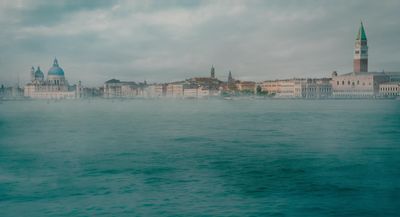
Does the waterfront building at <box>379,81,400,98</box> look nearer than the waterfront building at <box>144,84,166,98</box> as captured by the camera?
Yes

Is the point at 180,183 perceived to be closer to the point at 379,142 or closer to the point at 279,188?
the point at 279,188

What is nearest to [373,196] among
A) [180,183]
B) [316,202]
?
[316,202]

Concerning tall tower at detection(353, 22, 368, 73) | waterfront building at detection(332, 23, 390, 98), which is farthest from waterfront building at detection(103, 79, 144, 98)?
tall tower at detection(353, 22, 368, 73)

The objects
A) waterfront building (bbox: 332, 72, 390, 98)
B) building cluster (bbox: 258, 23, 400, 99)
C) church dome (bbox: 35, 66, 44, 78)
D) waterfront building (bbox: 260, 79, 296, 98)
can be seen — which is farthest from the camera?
church dome (bbox: 35, 66, 44, 78)

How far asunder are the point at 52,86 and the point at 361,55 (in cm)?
7857

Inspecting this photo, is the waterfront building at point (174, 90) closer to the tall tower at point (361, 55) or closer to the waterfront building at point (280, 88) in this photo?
the waterfront building at point (280, 88)

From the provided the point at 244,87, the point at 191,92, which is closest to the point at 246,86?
the point at 244,87

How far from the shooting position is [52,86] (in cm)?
12988

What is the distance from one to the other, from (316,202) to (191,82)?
5338 inches

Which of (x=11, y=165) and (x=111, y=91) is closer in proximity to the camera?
(x=11, y=165)

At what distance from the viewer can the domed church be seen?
130m

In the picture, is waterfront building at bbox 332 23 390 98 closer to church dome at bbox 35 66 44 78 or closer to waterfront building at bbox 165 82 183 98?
waterfront building at bbox 165 82 183 98

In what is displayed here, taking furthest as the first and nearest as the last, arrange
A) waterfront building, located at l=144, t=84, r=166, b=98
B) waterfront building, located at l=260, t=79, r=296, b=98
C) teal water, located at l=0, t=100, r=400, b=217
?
waterfront building, located at l=144, t=84, r=166, b=98 < waterfront building, located at l=260, t=79, r=296, b=98 < teal water, located at l=0, t=100, r=400, b=217

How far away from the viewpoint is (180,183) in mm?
12289
